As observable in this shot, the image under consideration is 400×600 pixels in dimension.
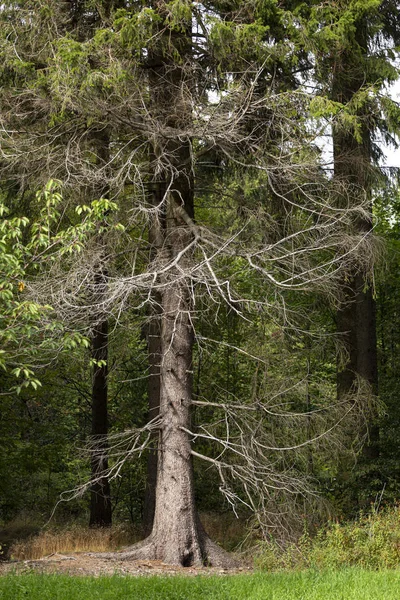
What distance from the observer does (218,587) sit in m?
7.79

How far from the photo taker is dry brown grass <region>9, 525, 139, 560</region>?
41.4 feet

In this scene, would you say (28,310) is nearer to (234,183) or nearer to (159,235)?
(159,235)

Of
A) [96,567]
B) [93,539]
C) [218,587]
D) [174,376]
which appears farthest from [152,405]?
[218,587]

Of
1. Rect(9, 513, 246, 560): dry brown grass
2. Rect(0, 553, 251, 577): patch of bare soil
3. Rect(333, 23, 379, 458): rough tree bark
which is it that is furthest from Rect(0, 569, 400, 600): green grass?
Rect(333, 23, 379, 458): rough tree bark

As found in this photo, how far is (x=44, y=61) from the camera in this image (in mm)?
11438

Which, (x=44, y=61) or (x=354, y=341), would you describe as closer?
(x=44, y=61)

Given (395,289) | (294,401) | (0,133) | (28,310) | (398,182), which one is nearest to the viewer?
(28,310)

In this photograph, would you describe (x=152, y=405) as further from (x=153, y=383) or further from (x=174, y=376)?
(x=174, y=376)

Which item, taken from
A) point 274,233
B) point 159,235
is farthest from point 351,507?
point 159,235

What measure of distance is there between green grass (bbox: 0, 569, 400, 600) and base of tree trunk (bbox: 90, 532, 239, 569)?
235cm

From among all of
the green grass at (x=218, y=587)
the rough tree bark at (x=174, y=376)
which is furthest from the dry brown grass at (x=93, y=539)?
the green grass at (x=218, y=587)

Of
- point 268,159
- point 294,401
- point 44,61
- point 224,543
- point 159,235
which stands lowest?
point 224,543

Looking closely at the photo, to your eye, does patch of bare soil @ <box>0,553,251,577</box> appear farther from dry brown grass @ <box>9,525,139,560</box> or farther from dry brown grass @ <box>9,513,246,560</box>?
dry brown grass @ <box>9,525,139,560</box>

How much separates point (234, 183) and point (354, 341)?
5201 mm
